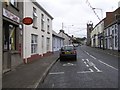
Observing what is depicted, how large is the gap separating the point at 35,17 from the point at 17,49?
7.79m

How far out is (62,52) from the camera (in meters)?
25.1

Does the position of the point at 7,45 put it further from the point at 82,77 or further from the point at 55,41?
the point at 55,41

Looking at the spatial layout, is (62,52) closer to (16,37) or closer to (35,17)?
(35,17)

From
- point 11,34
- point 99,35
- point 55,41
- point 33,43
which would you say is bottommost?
point 33,43

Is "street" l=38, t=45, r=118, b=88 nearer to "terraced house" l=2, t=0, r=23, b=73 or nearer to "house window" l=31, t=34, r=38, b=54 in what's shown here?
"terraced house" l=2, t=0, r=23, b=73

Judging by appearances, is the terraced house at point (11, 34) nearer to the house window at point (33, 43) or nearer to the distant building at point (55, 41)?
the house window at point (33, 43)

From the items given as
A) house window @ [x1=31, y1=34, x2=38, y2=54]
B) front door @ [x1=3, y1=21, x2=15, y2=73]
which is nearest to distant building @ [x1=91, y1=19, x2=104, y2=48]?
house window @ [x1=31, y1=34, x2=38, y2=54]

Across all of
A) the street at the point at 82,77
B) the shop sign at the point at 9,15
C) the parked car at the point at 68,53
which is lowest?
the street at the point at 82,77

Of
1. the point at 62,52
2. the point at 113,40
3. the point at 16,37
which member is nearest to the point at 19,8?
the point at 16,37

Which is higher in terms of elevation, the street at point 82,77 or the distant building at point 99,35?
the distant building at point 99,35

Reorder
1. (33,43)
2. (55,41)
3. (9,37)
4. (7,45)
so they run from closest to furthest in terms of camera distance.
Result: (7,45)
(9,37)
(33,43)
(55,41)

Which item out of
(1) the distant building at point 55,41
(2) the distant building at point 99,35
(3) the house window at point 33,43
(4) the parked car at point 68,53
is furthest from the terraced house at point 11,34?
(2) the distant building at point 99,35

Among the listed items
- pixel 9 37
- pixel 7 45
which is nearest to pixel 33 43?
pixel 9 37

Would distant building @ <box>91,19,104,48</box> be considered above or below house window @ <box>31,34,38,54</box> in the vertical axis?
above
